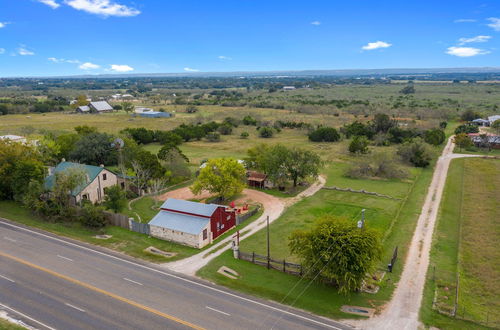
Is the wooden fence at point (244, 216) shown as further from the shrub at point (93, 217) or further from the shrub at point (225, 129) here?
the shrub at point (225, 129)

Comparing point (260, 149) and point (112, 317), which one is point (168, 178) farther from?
point (112, 317)

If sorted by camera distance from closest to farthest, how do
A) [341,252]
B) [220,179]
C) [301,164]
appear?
[341,252], [220,179], [301,164]

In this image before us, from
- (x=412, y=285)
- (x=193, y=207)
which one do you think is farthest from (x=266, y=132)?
(x=412, y=285)

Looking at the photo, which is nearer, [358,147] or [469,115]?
[358,147]

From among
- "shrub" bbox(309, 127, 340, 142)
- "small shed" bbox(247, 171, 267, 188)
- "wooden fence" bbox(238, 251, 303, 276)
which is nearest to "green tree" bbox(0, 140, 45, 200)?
"small shed" bbox(247, 171, 267, 188)

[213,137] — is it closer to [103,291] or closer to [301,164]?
[301,164]

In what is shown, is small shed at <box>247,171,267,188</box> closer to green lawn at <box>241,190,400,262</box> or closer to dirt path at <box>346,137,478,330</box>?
green lawn at <box>241,190,400,262</box>

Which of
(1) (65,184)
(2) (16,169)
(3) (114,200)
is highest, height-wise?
(2) (16,169)
